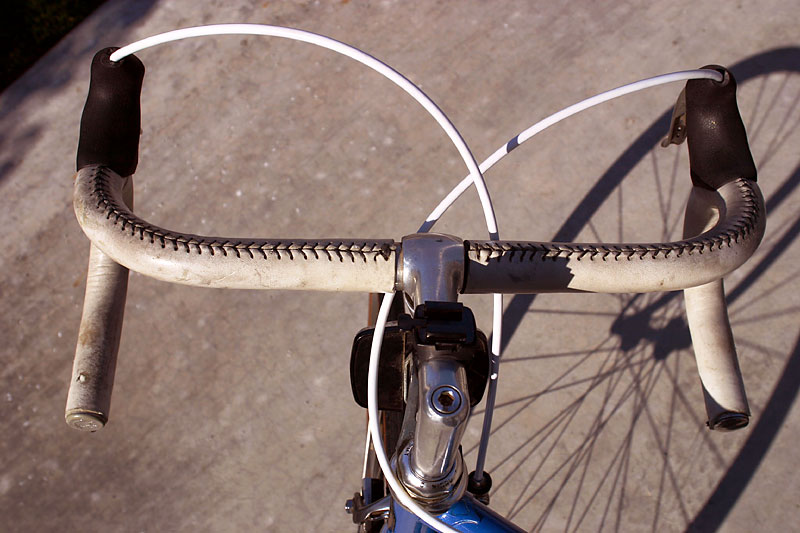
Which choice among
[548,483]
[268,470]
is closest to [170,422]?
[268,470]

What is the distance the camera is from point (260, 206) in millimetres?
3334

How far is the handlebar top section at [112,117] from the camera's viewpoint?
1280mm

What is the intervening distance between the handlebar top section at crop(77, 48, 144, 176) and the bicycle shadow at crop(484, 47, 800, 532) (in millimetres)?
2102

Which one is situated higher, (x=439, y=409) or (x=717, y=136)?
(x=717, y=136)

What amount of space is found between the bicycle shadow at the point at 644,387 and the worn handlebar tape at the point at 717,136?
5.78 ft

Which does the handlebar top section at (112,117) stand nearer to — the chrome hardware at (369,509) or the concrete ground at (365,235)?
the chrome hardware at (369,509)

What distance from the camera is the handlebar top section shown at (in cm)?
128

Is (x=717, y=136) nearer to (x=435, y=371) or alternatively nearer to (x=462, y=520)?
(x=435, y=371)

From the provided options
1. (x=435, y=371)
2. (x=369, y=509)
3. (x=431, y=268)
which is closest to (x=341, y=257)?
(x=431, y=268)

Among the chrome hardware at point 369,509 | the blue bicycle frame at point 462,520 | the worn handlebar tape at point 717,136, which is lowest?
the blue bicycle frame at point 462,520

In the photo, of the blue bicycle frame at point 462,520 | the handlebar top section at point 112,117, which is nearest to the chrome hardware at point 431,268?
the blue bicycle frame at point 462,520

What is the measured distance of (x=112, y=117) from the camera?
1.30 meters

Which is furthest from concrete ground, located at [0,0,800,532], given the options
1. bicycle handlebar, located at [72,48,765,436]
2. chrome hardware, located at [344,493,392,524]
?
bicycle handlebar, located at [72,48,765,436]

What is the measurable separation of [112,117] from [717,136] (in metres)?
1.23
